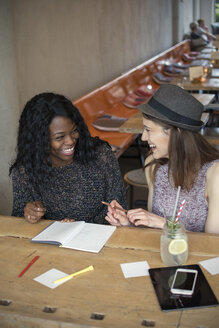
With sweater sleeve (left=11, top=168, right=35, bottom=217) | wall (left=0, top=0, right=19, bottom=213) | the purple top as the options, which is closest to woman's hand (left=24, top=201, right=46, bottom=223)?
sweater sleeve (left=11, top=168, right=35, bottom=217)

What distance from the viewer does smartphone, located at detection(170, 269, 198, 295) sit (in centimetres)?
138

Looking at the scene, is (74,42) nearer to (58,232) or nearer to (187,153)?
(187,153)

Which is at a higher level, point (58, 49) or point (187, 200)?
point (58, 49)

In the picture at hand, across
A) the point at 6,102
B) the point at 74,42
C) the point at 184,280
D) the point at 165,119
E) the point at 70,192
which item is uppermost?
the point at 165,119

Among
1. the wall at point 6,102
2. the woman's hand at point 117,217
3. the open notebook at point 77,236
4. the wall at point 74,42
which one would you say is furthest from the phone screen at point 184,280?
the wall at point 74,42

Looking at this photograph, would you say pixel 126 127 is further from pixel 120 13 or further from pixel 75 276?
pixel 120 13

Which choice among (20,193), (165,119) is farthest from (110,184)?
(165,119)

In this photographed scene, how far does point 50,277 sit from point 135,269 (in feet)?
1.04

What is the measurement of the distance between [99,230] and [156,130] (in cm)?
55

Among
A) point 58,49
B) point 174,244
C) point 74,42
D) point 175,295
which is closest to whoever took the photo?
point 175,295

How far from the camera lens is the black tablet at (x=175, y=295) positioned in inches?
52.0

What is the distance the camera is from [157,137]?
2.01 metres

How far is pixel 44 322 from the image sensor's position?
4.24 feet

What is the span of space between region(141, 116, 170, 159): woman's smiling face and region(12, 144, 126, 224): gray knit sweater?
0.43 metres
